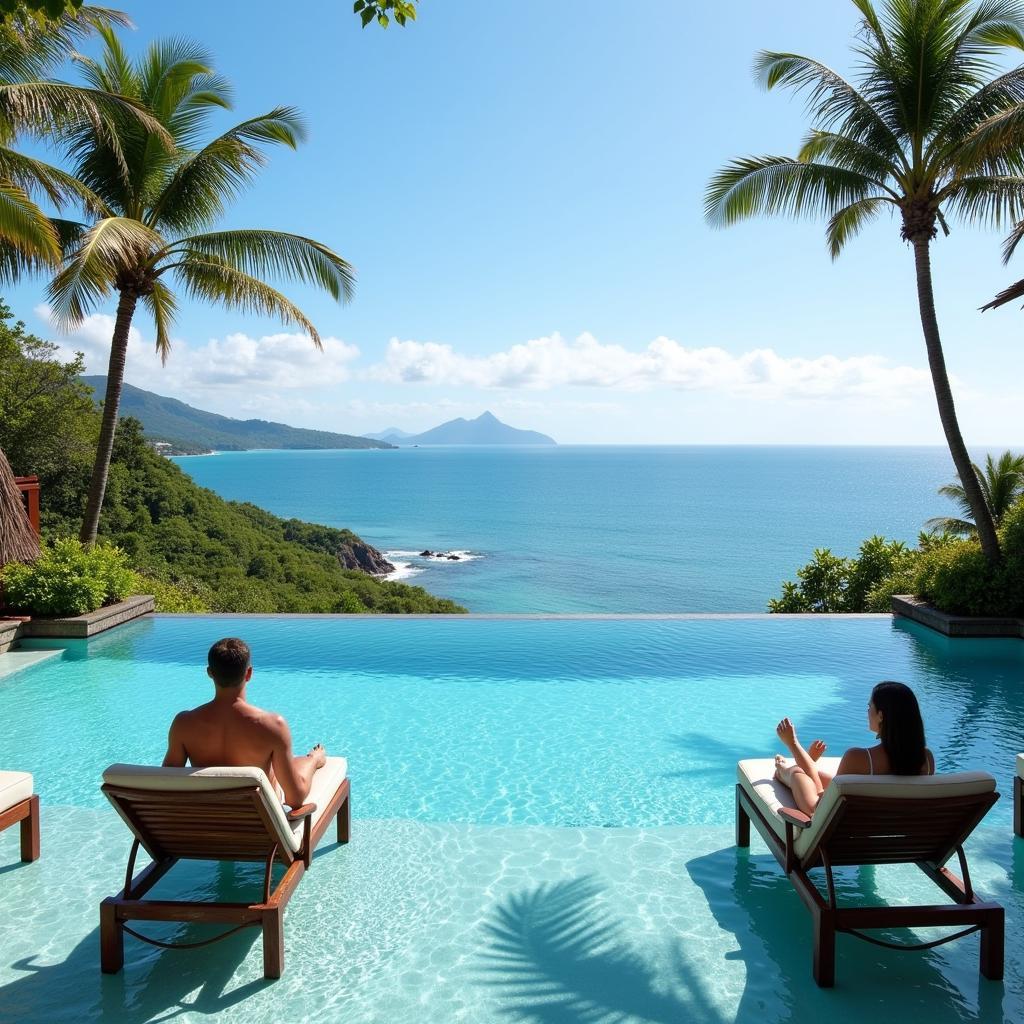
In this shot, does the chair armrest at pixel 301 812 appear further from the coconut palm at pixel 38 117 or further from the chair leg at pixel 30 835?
the coconut palm at pixel 38 117

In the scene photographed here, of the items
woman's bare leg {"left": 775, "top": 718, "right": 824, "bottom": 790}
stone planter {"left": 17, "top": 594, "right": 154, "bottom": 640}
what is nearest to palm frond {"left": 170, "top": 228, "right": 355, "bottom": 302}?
stone planter {"left": 17, "top": 594, "right": 154, "bottom": 640}

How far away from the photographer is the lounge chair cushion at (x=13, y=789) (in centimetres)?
383

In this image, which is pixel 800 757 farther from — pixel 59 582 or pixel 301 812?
pixel 59 582

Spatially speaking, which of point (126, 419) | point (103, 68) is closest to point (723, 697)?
point (103, 68)

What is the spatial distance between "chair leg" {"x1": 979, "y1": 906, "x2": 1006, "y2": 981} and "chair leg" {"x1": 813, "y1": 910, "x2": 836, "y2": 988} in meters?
0.63

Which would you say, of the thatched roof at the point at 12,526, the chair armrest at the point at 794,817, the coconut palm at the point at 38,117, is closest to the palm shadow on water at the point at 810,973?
the chair armrest at the point at 794,817

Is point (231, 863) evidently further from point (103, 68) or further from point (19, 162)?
point (103, 68)

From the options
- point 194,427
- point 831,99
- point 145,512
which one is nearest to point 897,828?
point 831,99

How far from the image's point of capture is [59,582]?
384 inches

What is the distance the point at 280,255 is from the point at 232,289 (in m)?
0.90

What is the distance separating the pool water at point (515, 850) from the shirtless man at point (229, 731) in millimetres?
777

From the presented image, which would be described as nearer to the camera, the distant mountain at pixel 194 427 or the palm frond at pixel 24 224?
the palm frond at pixel 24 224

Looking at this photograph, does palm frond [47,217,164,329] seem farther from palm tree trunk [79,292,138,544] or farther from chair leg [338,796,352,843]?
chair leg [338,796,352,843]

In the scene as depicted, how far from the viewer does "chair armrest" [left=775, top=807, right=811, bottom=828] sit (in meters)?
3.30
